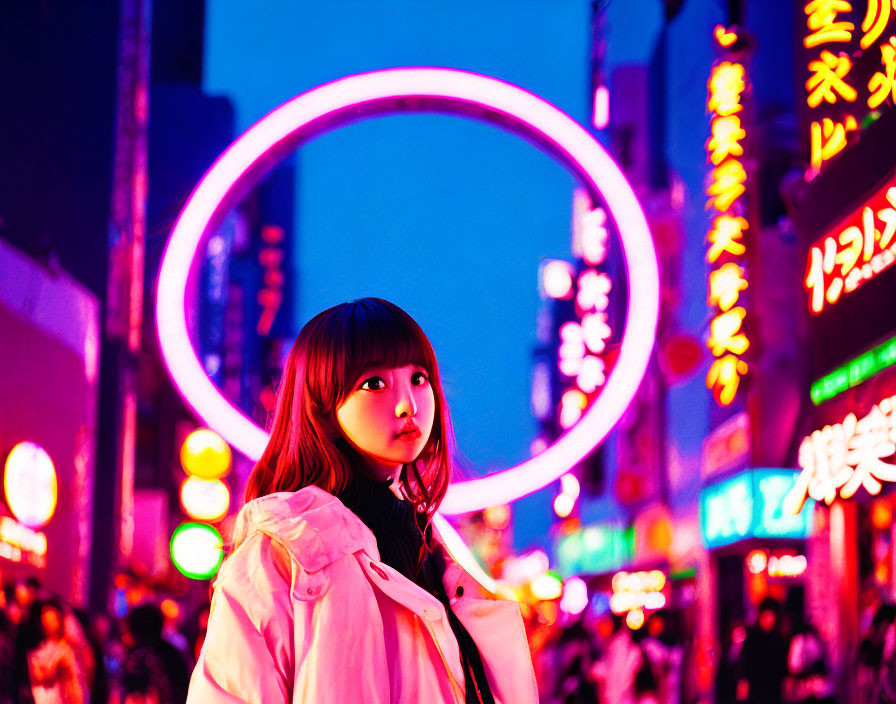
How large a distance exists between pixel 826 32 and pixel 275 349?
22463 mm

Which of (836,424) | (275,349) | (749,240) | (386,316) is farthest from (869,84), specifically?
(275,349)

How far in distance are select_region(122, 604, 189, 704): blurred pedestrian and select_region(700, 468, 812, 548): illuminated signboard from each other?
7.93 m

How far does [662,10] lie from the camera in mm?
28109

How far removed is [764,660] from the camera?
36.7 feet

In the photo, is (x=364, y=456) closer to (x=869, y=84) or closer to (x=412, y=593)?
(x=412, y=593)

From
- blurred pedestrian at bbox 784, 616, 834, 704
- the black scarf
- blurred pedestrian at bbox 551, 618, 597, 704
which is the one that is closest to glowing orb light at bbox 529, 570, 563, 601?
blurred pedestrian at bbox 551, 618, 597, 704

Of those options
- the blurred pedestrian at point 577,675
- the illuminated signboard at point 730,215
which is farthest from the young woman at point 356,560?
the illuminated signboard at point 730,215

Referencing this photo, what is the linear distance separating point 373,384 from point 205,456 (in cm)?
1648

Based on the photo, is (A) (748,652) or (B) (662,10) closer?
(A) (748,652)

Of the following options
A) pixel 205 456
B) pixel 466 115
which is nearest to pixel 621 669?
pixel 205 456

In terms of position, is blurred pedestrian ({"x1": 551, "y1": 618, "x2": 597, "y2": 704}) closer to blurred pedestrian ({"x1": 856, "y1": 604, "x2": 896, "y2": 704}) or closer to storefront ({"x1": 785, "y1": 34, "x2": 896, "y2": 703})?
storefront ({"x1": 785, "y1": 34, "x2": 896, "y2": 703})

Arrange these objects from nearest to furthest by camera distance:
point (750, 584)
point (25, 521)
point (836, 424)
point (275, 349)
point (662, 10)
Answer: point (836, 424) < point (25, 521) < point (750, 584) < point (662, 10) < point (275, 349)

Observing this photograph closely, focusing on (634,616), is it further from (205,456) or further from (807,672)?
(807,672)

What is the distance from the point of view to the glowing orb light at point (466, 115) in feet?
9.12
